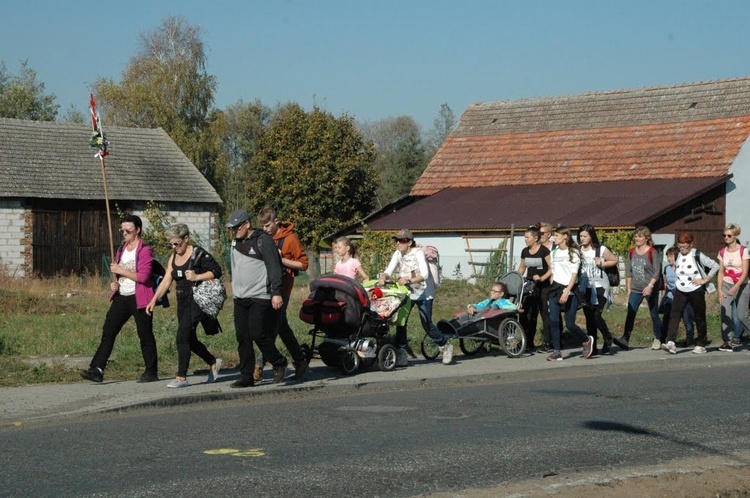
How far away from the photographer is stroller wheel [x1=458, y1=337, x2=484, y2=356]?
16466 millimetres

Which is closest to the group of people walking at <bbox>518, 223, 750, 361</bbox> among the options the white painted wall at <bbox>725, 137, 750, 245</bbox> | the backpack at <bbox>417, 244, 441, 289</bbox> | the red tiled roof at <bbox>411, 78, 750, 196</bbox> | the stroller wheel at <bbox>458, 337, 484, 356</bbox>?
the stroller wheel at <bbox>458, 337, 484, 356</bbox>

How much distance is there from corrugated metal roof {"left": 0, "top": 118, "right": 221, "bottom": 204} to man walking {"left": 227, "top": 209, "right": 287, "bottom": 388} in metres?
30.5

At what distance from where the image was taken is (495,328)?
52.2ft

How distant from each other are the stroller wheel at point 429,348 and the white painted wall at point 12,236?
28.2m

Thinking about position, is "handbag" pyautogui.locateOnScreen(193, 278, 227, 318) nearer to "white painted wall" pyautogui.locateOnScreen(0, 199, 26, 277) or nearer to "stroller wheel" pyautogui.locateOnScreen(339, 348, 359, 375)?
"stroller wheel" pyautogui.locateOnScreen(339, 348, 359, 375)

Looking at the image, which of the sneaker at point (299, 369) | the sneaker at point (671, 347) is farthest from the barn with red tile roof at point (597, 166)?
the sneaker at point (299, 369)

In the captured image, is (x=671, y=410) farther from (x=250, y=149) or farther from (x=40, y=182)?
(x=250, y=149)

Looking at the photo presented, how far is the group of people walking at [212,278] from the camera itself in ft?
40.1

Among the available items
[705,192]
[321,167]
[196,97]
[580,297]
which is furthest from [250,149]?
[580,297]

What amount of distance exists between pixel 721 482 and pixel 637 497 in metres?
0.74

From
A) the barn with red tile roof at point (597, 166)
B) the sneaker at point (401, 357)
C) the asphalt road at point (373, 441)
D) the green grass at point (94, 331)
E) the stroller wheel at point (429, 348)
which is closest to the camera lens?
the asphalt road at point (373, 441)

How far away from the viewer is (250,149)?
8981 cm

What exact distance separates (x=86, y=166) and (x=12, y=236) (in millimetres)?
5164

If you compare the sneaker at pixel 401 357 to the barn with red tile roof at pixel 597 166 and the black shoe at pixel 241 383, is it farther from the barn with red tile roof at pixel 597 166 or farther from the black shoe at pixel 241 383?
the barn with red tile roof at pixel 597 166
